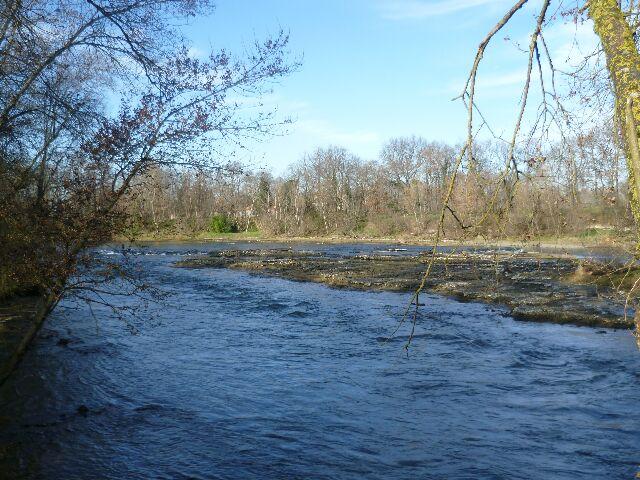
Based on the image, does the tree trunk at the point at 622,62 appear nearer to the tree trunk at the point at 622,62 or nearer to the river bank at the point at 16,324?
the tree trunk at the point at 622,62

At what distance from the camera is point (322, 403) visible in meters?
8.05

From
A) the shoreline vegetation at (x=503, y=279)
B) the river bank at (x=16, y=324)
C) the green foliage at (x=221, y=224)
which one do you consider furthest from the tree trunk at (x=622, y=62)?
the green foliage at (x=221, y=224)

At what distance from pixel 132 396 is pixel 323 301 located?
33.4 ft

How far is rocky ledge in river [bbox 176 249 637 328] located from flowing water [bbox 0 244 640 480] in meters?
1.67

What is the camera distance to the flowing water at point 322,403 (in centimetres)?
614

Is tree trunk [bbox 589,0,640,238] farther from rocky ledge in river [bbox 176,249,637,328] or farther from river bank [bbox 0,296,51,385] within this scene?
river bank [bbox 0,296,51,385]

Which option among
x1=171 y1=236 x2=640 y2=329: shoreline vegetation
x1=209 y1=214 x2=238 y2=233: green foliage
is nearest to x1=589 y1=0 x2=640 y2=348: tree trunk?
x1=171 y1=236 x2=640 y2=329: shoreline vegetation

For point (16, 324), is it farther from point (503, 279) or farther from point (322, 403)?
point (503, 279)

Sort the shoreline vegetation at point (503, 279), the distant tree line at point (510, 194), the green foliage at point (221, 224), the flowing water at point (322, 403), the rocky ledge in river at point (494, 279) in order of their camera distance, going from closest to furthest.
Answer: the distant tree line at point (510, 194) < the flowing water at point (322, 403) < the shoreline vegetation at point (503, 279) < the rocky ledge in river at point (494, 279) < the green foliage at point (221, 224)

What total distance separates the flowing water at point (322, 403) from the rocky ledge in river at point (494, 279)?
5.48ft

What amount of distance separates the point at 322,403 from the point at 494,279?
15.3 metres

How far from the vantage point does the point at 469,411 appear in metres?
7.68

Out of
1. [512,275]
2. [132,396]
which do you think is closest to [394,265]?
[512,275]

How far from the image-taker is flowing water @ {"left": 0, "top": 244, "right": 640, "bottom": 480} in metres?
6.14
